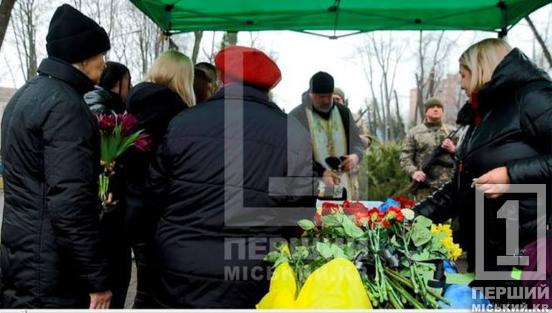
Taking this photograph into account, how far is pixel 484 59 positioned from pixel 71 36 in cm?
179

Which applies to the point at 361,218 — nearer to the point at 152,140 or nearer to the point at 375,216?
the point at 375,216

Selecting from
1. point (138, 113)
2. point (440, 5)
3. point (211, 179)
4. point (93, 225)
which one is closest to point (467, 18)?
point (440, 5)

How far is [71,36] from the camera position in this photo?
2.31 metres

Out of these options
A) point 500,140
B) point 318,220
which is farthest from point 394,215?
point 500,140

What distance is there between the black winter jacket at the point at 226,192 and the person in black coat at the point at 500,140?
2.53 ft

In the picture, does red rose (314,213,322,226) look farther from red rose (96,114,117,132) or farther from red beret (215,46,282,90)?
red rose (96,114,117,132)

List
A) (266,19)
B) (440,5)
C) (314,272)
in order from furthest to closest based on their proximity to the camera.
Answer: (266,19) < (440,5) < (314,272)

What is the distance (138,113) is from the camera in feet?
10.00

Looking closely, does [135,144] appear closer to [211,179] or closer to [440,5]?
[211,179]

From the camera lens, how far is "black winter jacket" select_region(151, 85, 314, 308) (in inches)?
89.7

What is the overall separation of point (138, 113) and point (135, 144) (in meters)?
0.39

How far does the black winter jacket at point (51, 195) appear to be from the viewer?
2135 millimetres

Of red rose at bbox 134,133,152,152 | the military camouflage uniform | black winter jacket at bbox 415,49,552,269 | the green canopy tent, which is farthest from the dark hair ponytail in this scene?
the military camouflage uniform

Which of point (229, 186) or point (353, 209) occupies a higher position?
point (229, 186)
